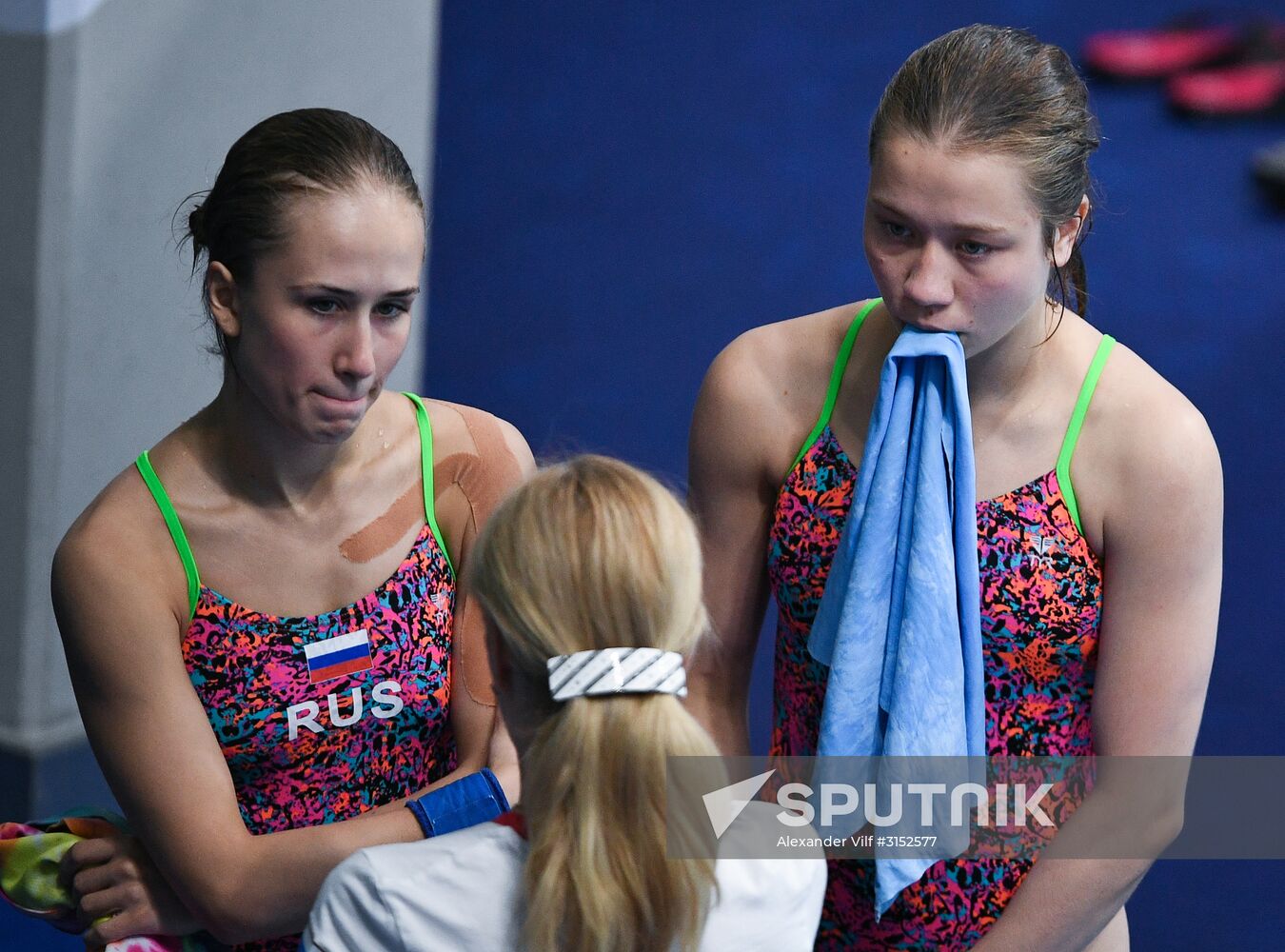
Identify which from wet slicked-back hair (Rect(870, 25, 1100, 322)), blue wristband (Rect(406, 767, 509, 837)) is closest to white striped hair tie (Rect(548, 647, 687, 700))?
blue wristband (Rect(406, 767, 509, 837))

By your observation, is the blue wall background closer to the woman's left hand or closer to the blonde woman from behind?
the woman's left hand

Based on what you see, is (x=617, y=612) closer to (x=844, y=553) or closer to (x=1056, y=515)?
(x=844, y=553)

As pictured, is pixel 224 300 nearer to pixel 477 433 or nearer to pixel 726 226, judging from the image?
pixel 477 433

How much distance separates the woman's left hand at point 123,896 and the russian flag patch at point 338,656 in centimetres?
22

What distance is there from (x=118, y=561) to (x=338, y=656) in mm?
212

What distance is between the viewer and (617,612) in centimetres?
106

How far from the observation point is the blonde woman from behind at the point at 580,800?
1.04 m

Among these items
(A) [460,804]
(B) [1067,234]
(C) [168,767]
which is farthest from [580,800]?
(B) [1067,234]

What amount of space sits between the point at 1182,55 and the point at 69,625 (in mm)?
2736

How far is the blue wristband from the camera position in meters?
1.32

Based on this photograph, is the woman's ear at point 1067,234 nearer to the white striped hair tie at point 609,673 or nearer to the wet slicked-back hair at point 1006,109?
the wet slicked-back hair at point 1006,109

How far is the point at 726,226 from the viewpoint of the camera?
137 inches

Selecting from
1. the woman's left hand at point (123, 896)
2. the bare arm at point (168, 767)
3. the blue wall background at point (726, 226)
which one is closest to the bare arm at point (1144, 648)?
the bare arm at point (168, 767)

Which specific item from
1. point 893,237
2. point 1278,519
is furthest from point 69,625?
point 1278,519
